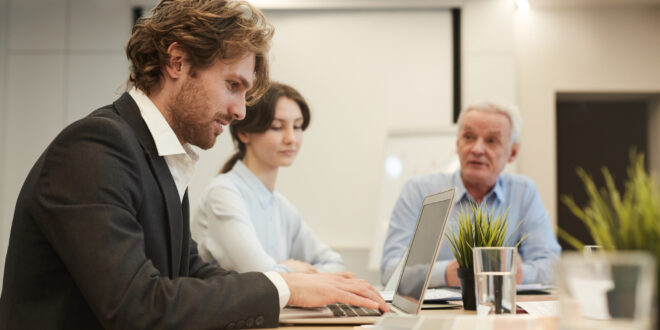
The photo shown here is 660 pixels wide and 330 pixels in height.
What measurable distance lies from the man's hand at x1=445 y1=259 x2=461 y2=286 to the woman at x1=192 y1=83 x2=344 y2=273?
27.3 inches

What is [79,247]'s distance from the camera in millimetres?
1123

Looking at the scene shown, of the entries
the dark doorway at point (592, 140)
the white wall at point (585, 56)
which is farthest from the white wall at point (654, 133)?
the dark doorway at point (592, 140)

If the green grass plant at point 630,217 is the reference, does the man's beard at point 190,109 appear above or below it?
above

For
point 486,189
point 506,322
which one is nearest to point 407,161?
point 486,189

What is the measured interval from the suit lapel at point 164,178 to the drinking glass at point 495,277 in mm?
611

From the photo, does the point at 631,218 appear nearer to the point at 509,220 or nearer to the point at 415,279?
the point at 415,279

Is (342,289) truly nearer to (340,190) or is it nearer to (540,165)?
(340,190)

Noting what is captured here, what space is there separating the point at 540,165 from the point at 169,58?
12.7 feet

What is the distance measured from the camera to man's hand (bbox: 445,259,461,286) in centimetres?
191

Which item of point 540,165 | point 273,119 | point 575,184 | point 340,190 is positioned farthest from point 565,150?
point 273,119

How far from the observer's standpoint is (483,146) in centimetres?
272

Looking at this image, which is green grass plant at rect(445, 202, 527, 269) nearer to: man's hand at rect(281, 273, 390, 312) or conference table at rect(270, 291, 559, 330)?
conference table at rect(270, 291, 559, 330)

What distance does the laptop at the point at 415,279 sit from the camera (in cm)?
126

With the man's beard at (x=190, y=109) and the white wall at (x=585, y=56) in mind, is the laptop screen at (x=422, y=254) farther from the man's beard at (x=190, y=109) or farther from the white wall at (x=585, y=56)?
the white wall at (x=585, y=56)
